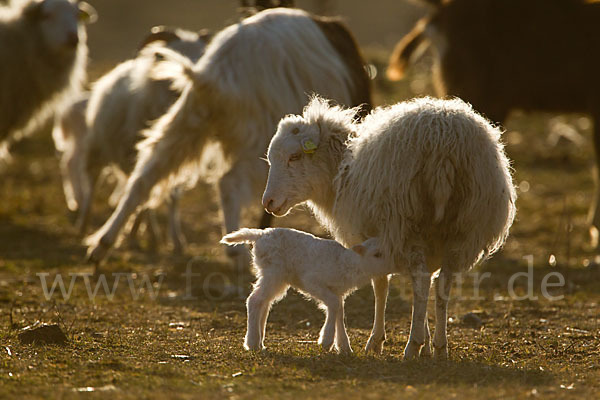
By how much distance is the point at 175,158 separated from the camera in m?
7.59

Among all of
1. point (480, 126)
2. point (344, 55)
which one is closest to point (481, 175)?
point (480, 126)

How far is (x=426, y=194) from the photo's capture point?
492 centimetres

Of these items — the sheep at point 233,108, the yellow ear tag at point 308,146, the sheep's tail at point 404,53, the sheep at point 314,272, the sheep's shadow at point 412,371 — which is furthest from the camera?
the sheep's tail at point 404,53

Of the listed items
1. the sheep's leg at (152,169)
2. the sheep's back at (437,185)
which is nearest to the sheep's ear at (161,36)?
the sheep's leg at (152,169)

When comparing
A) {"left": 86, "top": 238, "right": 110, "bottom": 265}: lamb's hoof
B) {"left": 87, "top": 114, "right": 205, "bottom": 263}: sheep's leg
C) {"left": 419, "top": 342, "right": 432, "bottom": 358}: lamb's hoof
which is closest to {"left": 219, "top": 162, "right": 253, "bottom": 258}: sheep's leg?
{"left": 87, "top": 114, "right": 205, "bottom": 263}: sheep's leg

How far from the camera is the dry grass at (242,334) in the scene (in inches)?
171

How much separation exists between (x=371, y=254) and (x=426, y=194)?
470 millimetres

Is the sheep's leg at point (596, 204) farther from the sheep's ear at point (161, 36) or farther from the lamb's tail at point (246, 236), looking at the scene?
the lamb's tail at point (246, 236)

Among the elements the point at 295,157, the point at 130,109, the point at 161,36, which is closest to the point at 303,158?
the point at 295,157

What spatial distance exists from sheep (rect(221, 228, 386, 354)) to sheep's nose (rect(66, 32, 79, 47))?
244 inches

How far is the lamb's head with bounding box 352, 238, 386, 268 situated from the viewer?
16.3 feet

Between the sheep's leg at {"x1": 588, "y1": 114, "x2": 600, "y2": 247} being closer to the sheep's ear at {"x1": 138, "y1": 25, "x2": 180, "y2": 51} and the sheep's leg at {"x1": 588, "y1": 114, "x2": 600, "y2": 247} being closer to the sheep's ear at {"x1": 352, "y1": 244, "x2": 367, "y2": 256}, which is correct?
the sheep's ear at {"x1": 138, "y1": 25, "x2": 180, "y2": 51}

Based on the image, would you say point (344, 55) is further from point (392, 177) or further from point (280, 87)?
point (392, 177)

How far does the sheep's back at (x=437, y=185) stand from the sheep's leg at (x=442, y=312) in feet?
0.45
